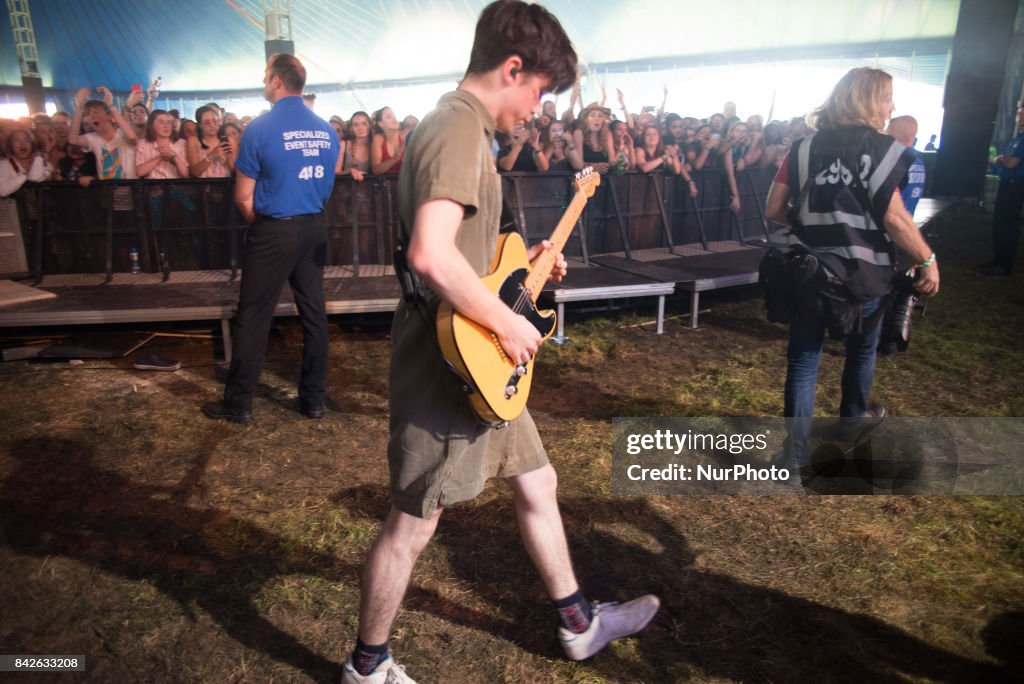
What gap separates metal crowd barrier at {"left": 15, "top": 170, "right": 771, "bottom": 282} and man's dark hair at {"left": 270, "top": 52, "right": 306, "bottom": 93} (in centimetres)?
319

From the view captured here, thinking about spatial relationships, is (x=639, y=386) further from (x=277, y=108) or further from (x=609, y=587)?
(x=277, y=108)

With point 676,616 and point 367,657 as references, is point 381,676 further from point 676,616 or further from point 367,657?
point 676,616

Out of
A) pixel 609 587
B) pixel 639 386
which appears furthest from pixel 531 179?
pixel 609 587

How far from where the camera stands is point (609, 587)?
2.98 meters

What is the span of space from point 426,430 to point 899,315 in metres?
3.03

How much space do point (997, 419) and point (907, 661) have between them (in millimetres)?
3081

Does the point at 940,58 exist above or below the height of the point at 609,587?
above

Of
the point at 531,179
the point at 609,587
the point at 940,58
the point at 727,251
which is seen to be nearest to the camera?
the point at 609,587

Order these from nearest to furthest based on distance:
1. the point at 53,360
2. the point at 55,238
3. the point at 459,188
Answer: the point at 459,188 → the point at 53,360 → the point at 55,238

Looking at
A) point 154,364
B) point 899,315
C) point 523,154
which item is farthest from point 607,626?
point 523,154

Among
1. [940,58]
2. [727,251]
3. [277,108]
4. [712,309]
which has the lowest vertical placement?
[712,309]

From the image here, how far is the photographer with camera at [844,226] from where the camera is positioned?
3.23 m

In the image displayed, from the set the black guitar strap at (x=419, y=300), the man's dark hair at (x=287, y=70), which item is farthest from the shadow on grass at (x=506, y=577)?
the man's dark hair at (x=287, y=70)

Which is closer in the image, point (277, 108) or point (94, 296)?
point (277, 108)
